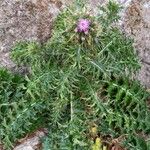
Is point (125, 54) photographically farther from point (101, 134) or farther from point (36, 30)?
point (36, 30)

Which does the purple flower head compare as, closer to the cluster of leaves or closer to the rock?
the cluster of leaves

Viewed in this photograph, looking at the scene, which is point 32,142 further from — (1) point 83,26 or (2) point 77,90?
(1) point 83,26

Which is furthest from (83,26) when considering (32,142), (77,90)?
(32,142)

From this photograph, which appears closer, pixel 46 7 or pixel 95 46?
pixel 95 46

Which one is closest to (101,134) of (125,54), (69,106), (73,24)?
(69,106)

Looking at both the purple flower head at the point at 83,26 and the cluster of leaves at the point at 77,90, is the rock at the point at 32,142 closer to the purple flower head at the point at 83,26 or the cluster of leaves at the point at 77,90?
the cluster of leaves at the point at 77,90

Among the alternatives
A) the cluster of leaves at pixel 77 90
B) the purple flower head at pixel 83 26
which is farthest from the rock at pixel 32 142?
the purple flower head at pixel 83 26

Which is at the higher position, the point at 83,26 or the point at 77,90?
the point at 83,26
